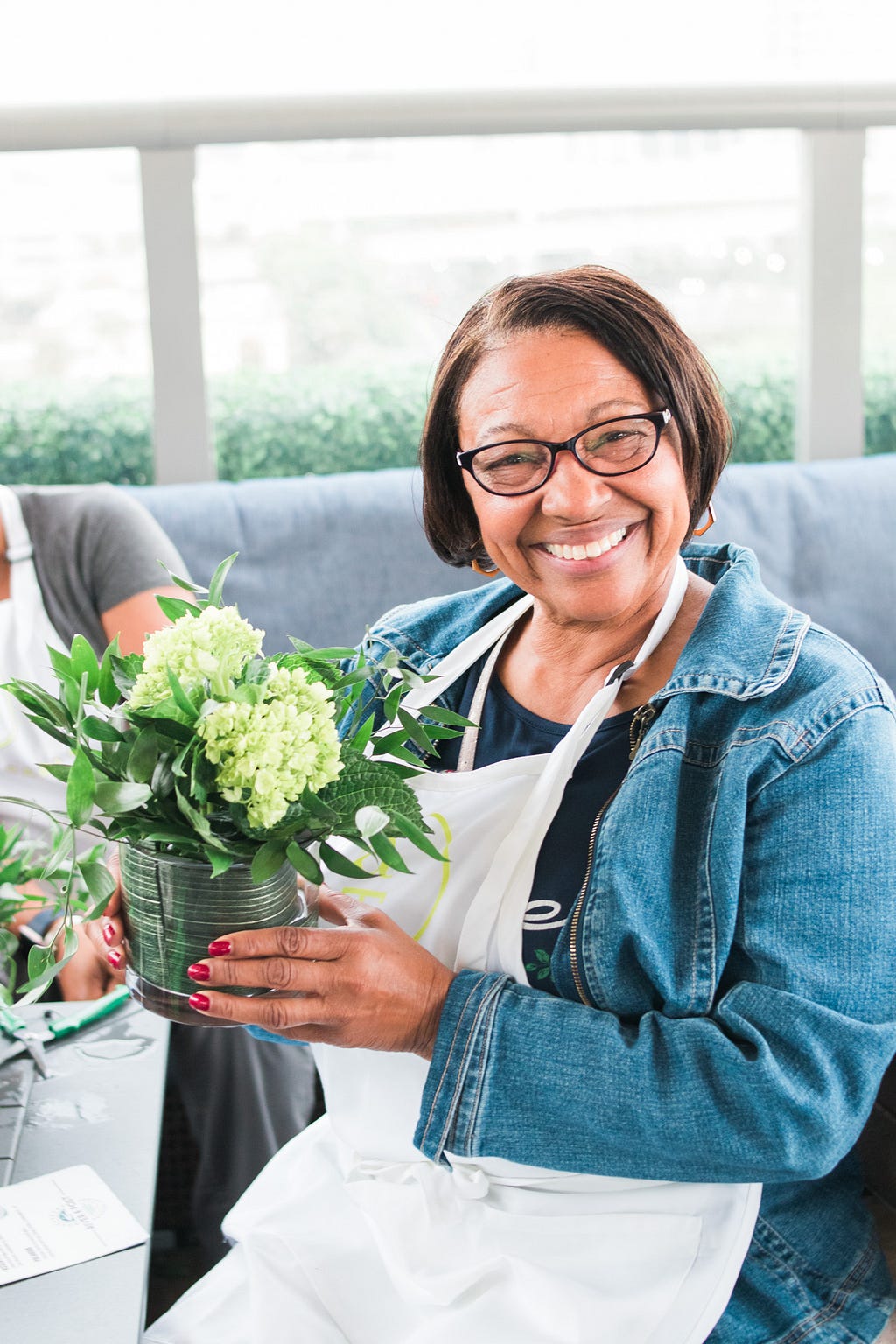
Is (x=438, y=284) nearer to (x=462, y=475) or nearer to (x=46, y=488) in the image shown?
(x=46, y=488)

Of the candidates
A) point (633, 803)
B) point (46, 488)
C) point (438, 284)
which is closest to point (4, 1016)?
point (633, 803)

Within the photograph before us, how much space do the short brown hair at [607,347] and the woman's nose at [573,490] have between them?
0.39 feet

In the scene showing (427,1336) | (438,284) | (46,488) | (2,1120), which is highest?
(438,284)

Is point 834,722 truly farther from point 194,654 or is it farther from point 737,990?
point 194,654

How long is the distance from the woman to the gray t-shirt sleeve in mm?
1148

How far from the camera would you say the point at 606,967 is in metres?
1.22

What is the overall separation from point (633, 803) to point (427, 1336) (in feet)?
1.76

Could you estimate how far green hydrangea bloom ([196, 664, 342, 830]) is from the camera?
40.1 inches

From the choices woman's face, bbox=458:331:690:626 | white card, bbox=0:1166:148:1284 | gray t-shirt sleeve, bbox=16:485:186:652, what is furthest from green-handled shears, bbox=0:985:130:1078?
gray t-shirt sleeve, bbox=16:485:186:652

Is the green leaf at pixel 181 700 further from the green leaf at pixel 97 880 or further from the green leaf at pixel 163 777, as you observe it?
the green leaf at pixel 97 880

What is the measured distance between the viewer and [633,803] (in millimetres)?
1240

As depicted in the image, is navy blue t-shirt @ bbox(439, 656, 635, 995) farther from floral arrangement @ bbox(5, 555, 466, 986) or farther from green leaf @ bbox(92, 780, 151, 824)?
green leaf @ bbox(92, 780, 151, 824)

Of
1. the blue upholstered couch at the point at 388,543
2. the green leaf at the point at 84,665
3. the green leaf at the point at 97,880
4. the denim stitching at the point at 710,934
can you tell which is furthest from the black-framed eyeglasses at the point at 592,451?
the blue upholstered couch at the point at 388,543

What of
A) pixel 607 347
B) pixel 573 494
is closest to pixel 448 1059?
pixel 573 494
